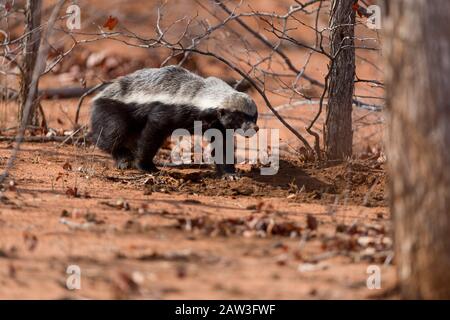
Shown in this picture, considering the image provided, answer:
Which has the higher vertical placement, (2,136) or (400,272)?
(2,136)

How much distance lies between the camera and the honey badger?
7402mm

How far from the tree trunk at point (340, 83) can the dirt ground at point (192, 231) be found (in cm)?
24

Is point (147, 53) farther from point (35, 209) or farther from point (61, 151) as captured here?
point (35, 209)

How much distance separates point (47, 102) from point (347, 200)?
270 inches

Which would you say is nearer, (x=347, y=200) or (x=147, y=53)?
(x=347, y=200)

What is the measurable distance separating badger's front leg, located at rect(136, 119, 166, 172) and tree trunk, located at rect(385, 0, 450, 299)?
13.5 feet

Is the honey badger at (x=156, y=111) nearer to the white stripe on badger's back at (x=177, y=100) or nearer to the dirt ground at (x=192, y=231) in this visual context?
the white stripe on badger's back at (x=177, y=100)

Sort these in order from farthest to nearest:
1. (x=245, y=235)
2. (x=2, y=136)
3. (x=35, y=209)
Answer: (x=2, y=136)
(x=35, y=209)
(x=245, y=235)

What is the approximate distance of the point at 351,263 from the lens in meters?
4.57

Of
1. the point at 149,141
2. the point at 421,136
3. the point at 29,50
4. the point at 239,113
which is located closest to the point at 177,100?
the point at 149,141

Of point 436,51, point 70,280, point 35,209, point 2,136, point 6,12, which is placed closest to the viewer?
point 436,51

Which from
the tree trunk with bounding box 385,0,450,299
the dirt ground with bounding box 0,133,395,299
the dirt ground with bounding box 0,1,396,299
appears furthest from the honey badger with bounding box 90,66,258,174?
the tree trunk with bounding box 385,0,450,299

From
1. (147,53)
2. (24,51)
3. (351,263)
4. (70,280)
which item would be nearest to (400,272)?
(351,263)

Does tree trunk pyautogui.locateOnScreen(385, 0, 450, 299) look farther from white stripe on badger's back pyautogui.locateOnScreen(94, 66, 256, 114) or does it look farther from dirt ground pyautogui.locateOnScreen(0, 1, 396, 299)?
white stripe on badger's back pyautogui.locateOnScreen(94, 66, 256, 114)
